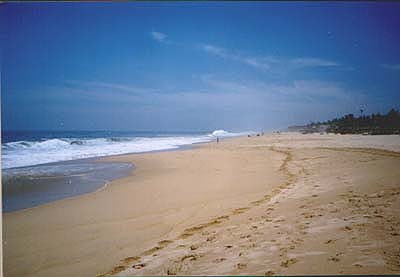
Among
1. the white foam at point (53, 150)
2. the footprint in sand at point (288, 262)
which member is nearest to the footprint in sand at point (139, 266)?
the footprint in sand at point (288, 262)

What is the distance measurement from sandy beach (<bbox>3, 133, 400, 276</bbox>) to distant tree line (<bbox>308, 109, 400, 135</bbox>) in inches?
75.0

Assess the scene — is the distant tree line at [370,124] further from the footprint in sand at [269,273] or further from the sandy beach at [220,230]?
the footprint in sand at [269,273]

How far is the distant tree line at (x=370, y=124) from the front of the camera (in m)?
5.29

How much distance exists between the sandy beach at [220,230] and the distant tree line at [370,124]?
191 cm

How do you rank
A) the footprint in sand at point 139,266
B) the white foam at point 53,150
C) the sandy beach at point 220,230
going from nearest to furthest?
the sandy beach at point 220,230, the footprint in sand at point 139,266, the white foam at point 53,150

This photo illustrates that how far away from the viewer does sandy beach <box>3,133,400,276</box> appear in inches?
68.5

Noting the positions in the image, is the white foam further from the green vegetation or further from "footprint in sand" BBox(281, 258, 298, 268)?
the green vegetation

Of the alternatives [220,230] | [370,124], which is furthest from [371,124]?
[220,230]

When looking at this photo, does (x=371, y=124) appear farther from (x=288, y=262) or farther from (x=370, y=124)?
(x=288, y=262)

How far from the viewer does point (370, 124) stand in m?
9.48

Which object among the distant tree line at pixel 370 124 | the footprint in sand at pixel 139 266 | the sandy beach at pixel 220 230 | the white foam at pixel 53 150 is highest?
the distant tree line at pixel 370 124

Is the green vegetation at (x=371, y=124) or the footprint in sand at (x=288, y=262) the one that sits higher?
the green vegetation at (x=371, y=124)

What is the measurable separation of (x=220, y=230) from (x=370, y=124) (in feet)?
31.1

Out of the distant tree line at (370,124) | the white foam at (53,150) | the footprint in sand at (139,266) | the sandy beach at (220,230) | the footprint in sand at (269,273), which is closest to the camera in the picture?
the footprint in sand at (269,273)
